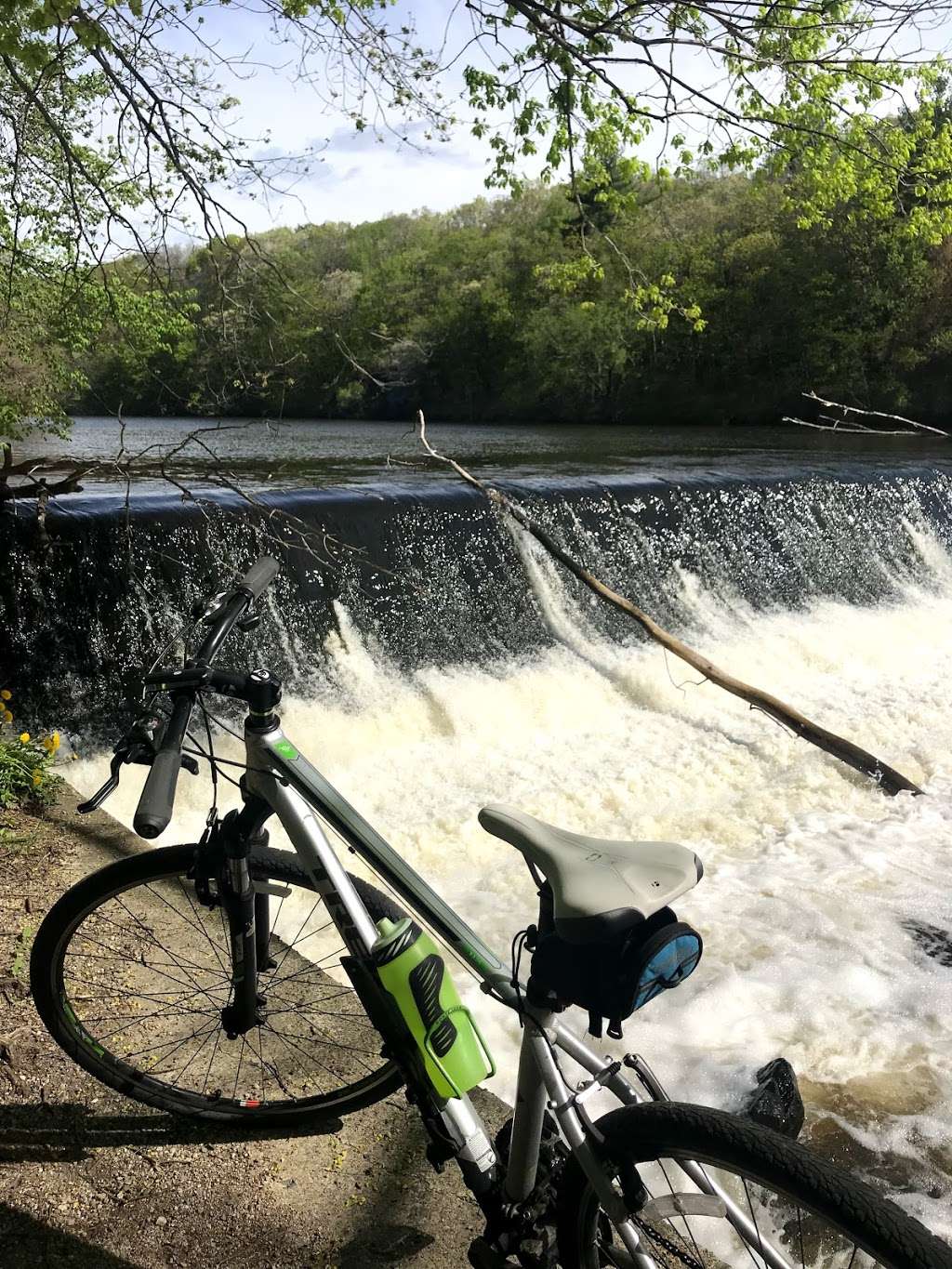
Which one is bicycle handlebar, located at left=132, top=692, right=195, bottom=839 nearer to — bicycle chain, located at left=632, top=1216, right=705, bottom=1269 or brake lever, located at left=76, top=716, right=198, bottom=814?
brake lever, located at left=76, top=716, right=198, bottom=814

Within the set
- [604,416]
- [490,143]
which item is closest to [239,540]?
[490,143]

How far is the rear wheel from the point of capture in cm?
212

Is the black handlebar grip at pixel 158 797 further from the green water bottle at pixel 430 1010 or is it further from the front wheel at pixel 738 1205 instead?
the front wheel at pixel 738 1205

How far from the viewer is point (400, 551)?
8.31 meters

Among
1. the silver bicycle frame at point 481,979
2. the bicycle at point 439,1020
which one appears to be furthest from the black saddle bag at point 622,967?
the silver bicycle frame at point 481,979

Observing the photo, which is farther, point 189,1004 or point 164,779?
point 189,1004

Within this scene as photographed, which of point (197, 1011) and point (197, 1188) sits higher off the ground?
point (197, 1011)

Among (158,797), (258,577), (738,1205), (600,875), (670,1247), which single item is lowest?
(670,1247)

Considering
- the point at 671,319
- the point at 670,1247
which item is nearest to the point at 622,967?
the point at 670,1247

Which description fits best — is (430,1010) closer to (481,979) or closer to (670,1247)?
(481,979)

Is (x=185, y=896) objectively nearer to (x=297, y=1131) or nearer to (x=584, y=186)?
(x=297, y=1131)

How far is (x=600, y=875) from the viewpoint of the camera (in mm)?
1526

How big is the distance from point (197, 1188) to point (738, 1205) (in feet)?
3.89

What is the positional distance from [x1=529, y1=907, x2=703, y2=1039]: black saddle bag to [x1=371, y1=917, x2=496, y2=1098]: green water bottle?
0.26 m
